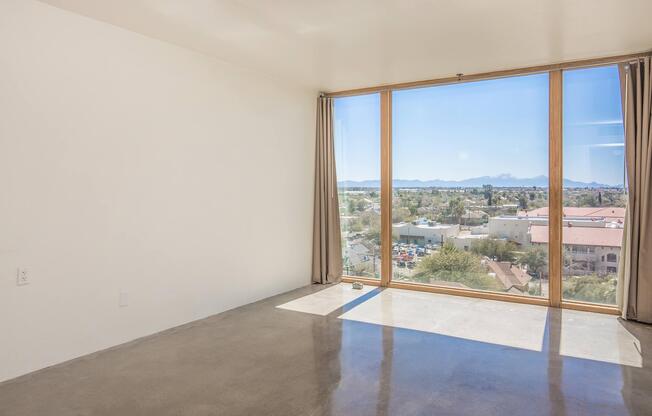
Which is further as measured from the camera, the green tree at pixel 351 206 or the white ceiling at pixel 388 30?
the green tree at pixel 351 206

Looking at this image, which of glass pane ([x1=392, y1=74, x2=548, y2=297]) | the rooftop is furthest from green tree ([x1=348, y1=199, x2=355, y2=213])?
the rooftop

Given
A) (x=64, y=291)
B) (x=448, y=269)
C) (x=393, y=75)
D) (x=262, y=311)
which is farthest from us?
(x=448, y=269)

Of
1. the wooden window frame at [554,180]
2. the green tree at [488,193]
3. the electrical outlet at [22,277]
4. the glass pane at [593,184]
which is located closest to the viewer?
the electrical outlet at [22,277]

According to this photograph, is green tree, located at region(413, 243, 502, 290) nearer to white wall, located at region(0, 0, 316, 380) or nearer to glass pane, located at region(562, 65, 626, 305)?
glass pane, located at region(562, 65, 626, 305)

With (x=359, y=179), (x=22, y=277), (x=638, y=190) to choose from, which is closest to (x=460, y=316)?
(x=638, y=190)

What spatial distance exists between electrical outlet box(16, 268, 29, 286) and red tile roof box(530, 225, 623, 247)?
178 inches

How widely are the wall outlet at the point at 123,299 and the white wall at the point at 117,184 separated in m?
0.06

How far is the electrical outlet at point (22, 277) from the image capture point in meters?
2.94

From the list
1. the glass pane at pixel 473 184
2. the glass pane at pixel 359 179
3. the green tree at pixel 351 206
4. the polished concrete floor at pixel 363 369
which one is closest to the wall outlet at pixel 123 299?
the polished concrete floor at pixel 363 369

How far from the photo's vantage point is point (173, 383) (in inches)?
112

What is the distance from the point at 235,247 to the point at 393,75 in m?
2.51

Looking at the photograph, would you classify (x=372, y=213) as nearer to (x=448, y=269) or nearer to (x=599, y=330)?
(x=448, y=269)

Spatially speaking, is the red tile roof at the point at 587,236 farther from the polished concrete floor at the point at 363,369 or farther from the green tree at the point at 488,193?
the polished concrete floor at the point at 363,369

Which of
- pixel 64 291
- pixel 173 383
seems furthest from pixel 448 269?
pixel 64 291
